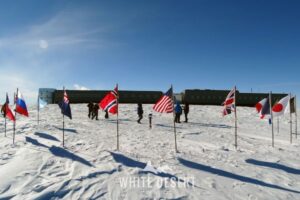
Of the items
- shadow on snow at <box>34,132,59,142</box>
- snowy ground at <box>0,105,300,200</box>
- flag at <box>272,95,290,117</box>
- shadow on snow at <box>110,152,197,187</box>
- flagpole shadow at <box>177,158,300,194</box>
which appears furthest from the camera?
flag at <box>272,95,290,117</box>

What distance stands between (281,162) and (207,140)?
4.47 meters

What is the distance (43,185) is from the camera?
21.0 feet

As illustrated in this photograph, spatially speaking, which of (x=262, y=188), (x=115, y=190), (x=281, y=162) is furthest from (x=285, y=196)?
(x=115, y=190)

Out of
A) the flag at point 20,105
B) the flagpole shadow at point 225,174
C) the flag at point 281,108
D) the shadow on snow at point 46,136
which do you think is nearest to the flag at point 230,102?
the flag at point 281,108

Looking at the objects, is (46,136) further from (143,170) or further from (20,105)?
(143,170)

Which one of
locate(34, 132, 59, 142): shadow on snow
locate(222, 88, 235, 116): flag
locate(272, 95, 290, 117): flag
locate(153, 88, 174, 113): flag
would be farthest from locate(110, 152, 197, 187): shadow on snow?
locate(272, 95, 290, 117): flag

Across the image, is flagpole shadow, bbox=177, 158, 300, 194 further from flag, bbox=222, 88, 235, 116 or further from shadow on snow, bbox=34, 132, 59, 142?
shadow on snow, bbox=34, 132, 59, 142

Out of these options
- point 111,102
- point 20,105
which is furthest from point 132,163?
point 20,105

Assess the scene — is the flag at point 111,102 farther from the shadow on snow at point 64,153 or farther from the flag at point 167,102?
the shadow on snow at point 64,153

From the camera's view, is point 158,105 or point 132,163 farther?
point 158,105

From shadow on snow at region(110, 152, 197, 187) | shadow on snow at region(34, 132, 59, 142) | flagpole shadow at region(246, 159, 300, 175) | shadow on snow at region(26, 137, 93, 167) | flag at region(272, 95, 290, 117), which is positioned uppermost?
flag at region(272, 95, 290, 117)

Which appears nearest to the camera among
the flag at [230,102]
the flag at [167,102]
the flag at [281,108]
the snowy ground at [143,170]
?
the snowy ground at [143,170]

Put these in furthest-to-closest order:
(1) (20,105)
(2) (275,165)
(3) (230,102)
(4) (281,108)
→ (4) (281,108), (3) (230,102), (1) (20,105), (2) (275,165)

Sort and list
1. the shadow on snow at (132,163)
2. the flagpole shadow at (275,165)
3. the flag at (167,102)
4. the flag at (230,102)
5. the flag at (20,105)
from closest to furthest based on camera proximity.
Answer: the shadow on snow at (132,163) < the flagpole shadow at (275,165) < the flag at (167,102) < the flag at (20,105) < the flag at (230,102)
